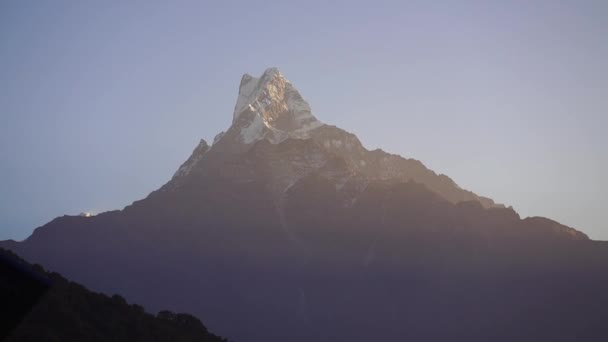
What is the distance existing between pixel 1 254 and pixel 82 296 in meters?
53.8

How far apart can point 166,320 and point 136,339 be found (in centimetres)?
974

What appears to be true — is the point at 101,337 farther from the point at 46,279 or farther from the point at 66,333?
the point at 46,279

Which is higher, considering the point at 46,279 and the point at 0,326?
the point at 46,279

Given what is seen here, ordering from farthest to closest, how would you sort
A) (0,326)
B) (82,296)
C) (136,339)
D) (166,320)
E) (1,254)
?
(166,320) < (82,296) < (136,339) < (0,326) < (1,254)

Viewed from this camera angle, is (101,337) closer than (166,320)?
Yes

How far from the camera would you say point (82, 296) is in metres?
Result: 57.2

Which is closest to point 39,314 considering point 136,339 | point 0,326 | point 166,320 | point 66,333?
point 66,333

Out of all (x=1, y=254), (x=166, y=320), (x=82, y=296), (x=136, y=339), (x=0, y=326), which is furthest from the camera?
(x=166, y=320)

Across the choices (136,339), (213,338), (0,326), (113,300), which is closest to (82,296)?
(113,300)

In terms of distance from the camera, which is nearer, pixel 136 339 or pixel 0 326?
pixel 0 326

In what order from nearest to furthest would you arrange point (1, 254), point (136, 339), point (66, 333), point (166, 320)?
point (1, 254) → point (66, 333) → point (136, 339) → point (166, 320)

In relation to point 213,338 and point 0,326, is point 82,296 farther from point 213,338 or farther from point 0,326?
point 0,326

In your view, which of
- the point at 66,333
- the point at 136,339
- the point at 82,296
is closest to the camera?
the point at 66,333

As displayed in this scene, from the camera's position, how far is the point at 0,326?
6.92m
